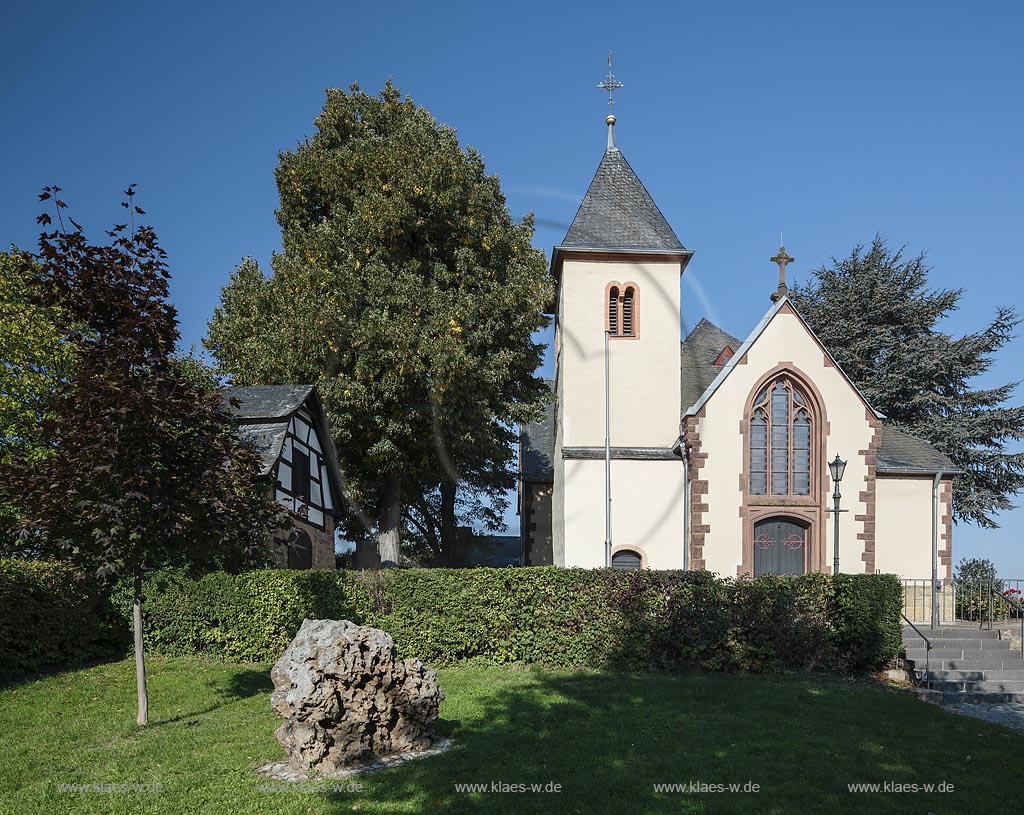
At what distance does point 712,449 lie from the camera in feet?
75.0

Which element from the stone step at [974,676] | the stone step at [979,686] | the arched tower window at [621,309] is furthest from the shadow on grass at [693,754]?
the arched tower window at [621,309]

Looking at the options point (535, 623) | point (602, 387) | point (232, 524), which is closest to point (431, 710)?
point (232, 524)

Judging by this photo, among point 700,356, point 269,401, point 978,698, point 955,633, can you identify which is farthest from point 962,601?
point 269,401

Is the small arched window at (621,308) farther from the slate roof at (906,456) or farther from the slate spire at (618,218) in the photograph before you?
the slate roof at (906,456)

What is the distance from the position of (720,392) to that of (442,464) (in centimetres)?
919

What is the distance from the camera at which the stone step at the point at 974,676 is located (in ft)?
49.8

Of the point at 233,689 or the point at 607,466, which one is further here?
the point at 607,466

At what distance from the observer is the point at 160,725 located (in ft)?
36.0

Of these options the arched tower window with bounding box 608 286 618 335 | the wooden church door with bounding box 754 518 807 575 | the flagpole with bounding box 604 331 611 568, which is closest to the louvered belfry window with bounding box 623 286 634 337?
the arched tower window with bounding box 608 286 618 335

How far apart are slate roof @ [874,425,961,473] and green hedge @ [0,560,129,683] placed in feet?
65.1

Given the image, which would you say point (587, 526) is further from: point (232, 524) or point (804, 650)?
point (232, 524)

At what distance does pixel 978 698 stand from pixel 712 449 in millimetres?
9628

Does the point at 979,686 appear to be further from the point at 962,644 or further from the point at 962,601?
the point at 962,601

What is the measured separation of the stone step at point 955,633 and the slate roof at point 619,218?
1292 cm
